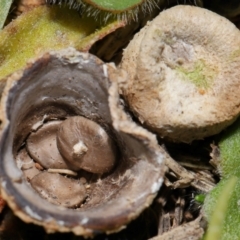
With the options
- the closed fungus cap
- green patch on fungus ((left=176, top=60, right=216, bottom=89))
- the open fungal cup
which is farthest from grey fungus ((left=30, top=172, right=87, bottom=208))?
green patch on fungus ((left=176, top=60, right=216, bottom=89))

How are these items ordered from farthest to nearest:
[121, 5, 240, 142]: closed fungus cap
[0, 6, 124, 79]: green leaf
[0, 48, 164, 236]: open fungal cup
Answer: [0, 6, 124, 79]: green leaf
[121, 5, 240, 142]: closed fungus cap
[0, 48, 164, 236]: open fungal cup

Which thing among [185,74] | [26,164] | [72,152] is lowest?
[26,164]

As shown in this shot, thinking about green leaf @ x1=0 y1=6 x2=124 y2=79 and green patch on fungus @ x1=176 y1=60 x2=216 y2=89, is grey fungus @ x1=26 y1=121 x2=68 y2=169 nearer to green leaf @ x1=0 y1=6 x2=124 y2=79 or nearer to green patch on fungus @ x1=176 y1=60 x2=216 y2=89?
green leaf @ x1=0 y1=6 x2=124 y2=79

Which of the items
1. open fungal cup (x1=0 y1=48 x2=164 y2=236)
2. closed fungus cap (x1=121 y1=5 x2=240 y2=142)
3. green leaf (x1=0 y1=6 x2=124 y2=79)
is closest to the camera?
open fungal cup (x1=0 y1=48 x2=164 y2=236)

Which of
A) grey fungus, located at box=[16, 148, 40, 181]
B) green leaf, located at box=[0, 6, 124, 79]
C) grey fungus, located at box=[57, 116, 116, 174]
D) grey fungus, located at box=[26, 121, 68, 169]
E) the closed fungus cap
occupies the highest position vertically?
the closed fungus cap

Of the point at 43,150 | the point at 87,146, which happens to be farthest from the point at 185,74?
the point at 43,150

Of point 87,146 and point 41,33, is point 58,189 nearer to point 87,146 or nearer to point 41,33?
point 87,146

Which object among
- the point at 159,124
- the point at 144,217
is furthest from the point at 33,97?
the point at 144,217

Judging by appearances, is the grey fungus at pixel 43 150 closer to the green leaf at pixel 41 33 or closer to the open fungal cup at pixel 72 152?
the open fungal cup at pixel 72 152
